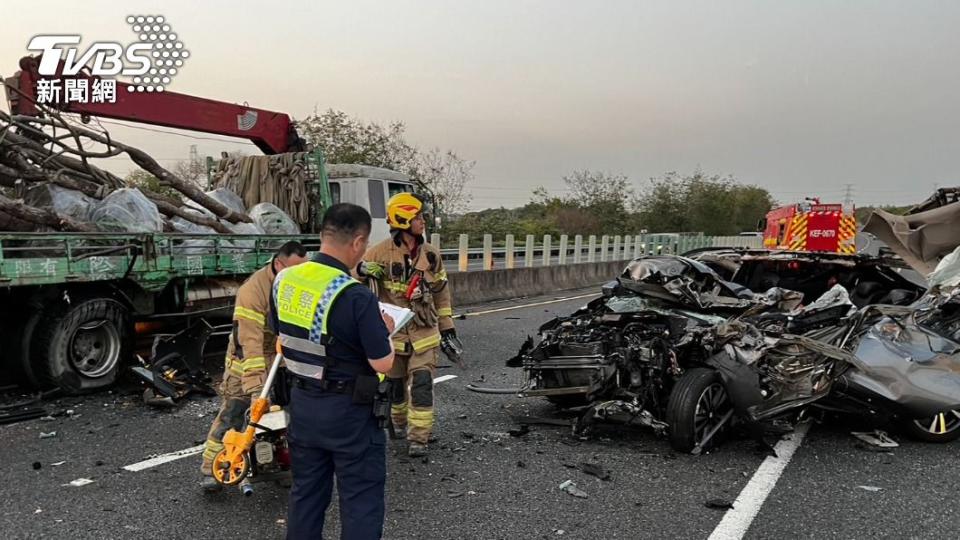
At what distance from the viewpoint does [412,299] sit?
4680 mm

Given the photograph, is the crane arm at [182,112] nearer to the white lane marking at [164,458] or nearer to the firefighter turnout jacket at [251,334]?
the white lane marking at [164,458]

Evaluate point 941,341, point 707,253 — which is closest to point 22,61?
point 707,253

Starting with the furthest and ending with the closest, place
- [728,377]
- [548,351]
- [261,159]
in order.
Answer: [261,159], [548,351], [728,377]

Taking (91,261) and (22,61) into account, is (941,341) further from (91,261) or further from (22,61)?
(22,61)

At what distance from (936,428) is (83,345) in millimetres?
6698

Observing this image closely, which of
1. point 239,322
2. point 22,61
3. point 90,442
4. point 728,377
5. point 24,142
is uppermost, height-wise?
point 22,61

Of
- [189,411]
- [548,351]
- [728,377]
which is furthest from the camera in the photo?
[189,411]

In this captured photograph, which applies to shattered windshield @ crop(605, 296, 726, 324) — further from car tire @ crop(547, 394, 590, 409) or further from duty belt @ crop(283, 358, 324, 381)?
duty belt @ crop(283, 358, 324, 381)

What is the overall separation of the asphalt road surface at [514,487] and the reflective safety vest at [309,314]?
1135 millimetres

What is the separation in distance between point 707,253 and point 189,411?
4880 millimetres

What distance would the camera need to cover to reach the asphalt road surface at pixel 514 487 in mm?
3377

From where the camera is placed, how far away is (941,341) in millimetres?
4770

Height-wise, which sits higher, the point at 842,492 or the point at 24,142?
the point at 24,142

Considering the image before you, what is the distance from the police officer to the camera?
2564 millimetres
